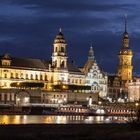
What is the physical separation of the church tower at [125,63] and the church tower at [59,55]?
87.9 ft

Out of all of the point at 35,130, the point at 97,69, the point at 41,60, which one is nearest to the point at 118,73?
the point at 97,69

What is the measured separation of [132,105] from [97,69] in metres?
27.0

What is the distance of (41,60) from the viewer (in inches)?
6211

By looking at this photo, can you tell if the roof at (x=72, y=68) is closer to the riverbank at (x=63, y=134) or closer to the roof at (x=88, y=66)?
the roof at (x=88, y=66)

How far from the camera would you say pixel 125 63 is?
7003 inches

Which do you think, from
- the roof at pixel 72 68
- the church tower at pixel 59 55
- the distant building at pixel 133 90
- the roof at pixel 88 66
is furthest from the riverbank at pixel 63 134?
the distant building at pixel 133 90

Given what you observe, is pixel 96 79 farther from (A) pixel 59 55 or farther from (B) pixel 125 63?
(B) pixel 125 63

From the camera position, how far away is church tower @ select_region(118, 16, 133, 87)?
17475cm

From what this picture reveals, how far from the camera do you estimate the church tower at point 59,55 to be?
152m

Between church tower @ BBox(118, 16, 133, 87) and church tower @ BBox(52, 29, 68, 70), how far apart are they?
87.9 feet

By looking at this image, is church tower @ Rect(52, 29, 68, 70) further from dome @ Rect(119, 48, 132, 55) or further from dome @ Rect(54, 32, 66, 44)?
dome @ Rect(119, 48, 132, 55)

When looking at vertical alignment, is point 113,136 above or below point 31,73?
below

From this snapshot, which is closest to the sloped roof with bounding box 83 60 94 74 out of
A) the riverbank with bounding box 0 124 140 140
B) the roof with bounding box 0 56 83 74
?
the roof with bounding box 0 56 83 74

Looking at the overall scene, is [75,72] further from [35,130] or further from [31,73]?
[35,130]
